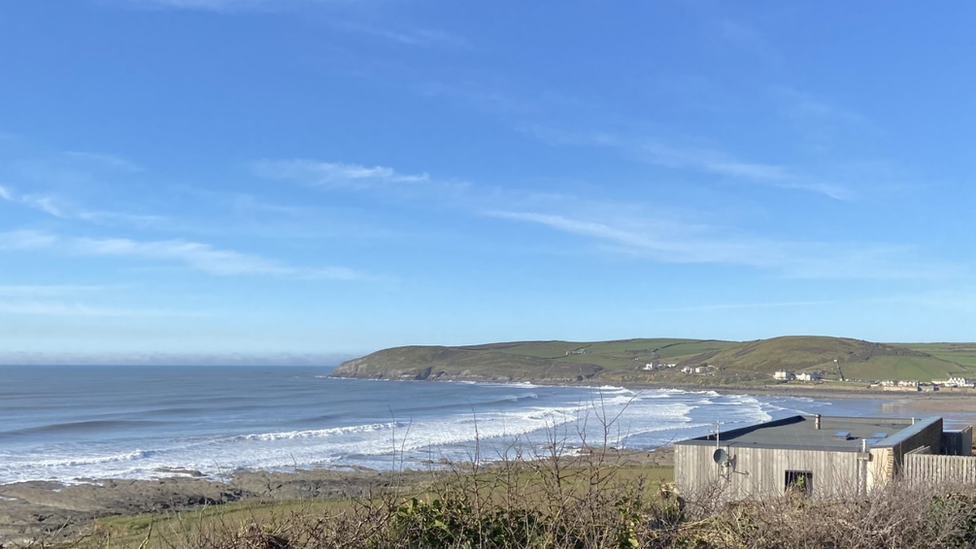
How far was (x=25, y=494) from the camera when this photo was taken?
2625 cm

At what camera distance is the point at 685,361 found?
167375 mm

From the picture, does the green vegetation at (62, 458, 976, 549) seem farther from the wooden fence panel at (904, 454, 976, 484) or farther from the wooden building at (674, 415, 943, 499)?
the wooden building at (674, 415, 943, 499)

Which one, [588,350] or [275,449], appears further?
[588,350]

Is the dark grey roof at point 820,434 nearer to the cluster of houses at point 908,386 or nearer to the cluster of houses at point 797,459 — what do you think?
the cluster of houses at point 797,459

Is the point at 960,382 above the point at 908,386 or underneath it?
above

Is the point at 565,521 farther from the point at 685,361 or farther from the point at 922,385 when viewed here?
the point at 685,361

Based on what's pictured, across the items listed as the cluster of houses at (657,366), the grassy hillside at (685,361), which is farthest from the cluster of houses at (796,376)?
the cluster of houses at (657,366)

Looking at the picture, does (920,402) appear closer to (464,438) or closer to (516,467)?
(464,438)

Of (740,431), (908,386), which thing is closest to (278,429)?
(740,431)

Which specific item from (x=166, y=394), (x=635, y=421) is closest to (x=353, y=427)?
(x=635, y=421)

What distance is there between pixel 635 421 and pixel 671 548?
52263 millimetres

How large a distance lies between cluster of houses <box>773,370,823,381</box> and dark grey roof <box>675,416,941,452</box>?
10845cm

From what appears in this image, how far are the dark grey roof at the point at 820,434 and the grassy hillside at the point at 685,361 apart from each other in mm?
108324

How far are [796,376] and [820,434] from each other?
119 m
